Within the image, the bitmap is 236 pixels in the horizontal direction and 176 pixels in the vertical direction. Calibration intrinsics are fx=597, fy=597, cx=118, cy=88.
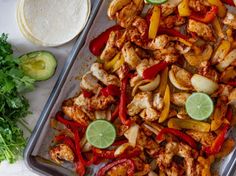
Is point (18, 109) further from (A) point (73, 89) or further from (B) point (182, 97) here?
(B) point (182, 97)

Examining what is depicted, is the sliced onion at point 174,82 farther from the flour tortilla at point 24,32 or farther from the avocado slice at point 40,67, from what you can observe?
the flour tortilla at point 24,32

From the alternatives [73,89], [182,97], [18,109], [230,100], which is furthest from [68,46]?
[230,100]

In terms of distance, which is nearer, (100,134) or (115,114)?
(100,134)

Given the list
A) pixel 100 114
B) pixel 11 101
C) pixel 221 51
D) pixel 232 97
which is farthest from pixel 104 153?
pixel 221 51

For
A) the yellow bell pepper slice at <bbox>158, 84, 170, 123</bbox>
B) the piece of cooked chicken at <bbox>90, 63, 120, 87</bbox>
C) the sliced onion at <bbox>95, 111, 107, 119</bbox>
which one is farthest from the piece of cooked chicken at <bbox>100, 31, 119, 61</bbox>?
the yellow bell pepper slice at <bbox>158, 84, 170, 123</bbox>

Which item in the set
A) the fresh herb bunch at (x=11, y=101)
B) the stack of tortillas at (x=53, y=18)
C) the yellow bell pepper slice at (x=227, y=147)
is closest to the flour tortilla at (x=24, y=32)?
the stack of tortillas at (x=53, y=18)

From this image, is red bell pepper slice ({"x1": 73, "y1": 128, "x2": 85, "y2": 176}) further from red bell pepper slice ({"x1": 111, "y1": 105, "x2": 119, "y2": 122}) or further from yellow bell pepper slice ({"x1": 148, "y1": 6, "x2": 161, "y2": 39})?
yellow bell pepper slice ({"x1": 148, "y1": 6, "x2": 161, "y2": 39})

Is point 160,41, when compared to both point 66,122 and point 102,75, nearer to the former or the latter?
point 102,75
